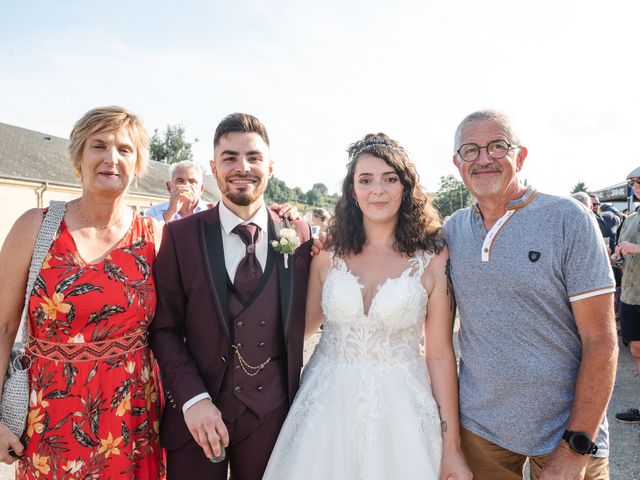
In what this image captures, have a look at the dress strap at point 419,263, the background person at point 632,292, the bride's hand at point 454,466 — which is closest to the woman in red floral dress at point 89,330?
the dress strap at point 419,263

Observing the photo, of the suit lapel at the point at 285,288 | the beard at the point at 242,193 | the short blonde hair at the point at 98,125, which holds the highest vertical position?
the short blonde hair at the point at 98,125

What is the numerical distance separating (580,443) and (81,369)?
253cm

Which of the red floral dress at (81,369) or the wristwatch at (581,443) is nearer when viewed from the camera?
the wristwatch at (581,443)

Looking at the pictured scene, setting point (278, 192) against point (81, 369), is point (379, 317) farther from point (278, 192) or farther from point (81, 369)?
point (278, 192)

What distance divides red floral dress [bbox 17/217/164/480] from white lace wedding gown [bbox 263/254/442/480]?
0.89m

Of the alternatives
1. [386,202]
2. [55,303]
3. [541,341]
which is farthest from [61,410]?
[541,341]

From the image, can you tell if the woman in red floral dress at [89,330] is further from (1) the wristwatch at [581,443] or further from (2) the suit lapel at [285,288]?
(1) the wristwatch at [581,443]

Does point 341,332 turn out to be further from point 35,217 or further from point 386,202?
point 35,217

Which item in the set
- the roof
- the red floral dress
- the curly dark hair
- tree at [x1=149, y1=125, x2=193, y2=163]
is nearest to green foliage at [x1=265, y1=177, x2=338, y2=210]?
tree at [x1=149, y1=125, x2=193, y2=163]

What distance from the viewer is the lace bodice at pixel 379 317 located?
2.59 metres

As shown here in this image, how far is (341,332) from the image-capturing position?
2.71 metres

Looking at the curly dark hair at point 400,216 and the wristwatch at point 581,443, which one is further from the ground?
the curly dark hair at point 400,216

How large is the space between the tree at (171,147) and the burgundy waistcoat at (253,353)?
193 ft

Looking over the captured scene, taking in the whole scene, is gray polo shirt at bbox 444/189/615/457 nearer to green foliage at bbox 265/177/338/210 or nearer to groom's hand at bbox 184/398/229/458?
A: groom's hand at bbox 184/398/229/458
